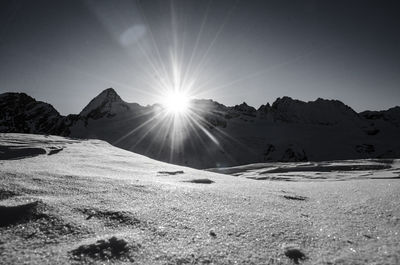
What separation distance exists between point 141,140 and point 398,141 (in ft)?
280

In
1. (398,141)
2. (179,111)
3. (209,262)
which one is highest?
(179,111)

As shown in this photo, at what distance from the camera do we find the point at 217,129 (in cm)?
7994

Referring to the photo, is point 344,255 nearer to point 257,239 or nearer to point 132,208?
point 257,239

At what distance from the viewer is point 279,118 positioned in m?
96.4

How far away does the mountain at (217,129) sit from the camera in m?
61.9

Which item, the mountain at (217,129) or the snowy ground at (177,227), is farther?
the mountain at (217,129)

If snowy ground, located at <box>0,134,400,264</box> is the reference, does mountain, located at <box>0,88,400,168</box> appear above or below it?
above

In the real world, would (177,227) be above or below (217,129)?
below

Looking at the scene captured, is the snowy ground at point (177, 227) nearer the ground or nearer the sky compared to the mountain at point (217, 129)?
nearer the ground

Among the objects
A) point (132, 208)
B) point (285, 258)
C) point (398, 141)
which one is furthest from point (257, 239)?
point (398, 141)

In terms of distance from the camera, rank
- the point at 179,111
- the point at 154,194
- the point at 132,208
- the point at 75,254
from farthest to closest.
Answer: the point at 179,111
the point at 154,194
the point at 132,208
the point at 75,254

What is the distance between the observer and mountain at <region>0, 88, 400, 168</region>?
203ft

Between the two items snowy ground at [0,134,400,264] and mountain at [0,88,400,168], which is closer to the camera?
snowy ground at [0,134,400,264]

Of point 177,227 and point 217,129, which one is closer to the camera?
point 177,227
